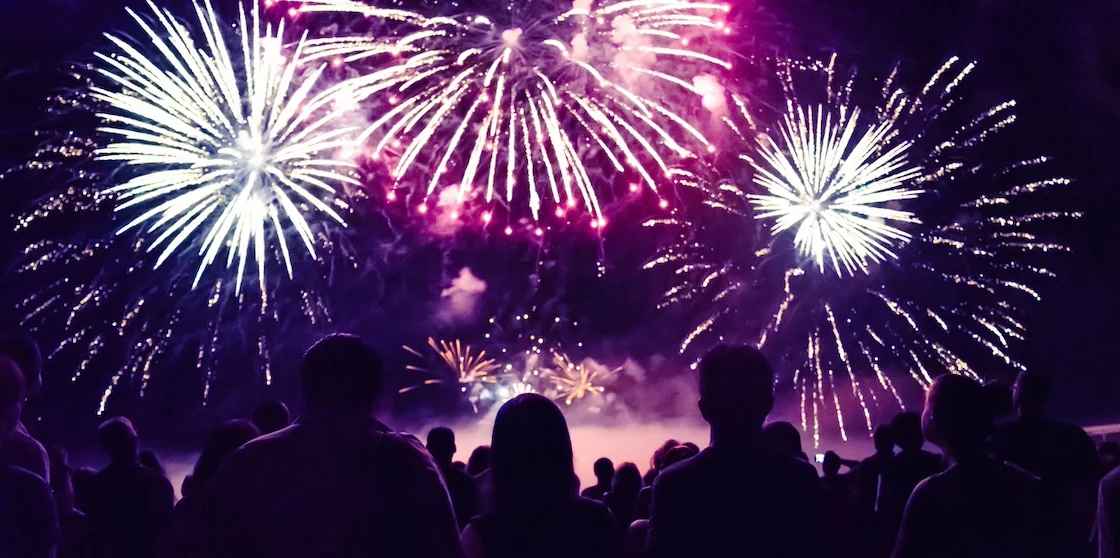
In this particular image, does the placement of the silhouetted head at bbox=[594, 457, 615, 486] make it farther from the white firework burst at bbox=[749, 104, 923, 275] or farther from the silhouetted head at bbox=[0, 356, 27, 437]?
the white firework burst at bbox=[749, 104, 923, 275]

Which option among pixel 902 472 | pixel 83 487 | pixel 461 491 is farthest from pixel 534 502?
pixel 83 487

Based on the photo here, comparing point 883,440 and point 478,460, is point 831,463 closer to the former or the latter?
point 883,440

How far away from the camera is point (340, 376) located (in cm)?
298

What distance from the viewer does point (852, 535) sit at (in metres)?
2.97

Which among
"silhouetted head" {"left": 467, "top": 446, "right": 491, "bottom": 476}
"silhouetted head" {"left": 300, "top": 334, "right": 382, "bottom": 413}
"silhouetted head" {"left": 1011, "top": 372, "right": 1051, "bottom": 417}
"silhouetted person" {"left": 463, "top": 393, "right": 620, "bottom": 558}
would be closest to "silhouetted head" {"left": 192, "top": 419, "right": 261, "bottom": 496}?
"silhouetted head" {"left": 300, "top": 334, "right": 382, "bottom": 413}

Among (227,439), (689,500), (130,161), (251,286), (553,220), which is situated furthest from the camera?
(251,286)

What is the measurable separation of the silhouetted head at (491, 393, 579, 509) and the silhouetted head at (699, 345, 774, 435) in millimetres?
527

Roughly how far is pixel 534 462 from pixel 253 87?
41.4 ft

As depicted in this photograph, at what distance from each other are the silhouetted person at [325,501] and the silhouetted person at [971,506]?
1.78 meters

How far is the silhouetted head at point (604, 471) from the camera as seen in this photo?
Answer: 6.77 m

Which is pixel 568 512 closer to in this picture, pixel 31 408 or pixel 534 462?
pixel 534 462

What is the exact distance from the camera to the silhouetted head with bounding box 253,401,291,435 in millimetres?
4928

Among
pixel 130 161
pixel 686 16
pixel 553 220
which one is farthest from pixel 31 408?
pixel 686 16

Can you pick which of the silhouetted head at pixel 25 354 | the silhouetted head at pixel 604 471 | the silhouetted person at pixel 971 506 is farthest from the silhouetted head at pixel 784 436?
the silhouetted head at pixel 25 354
